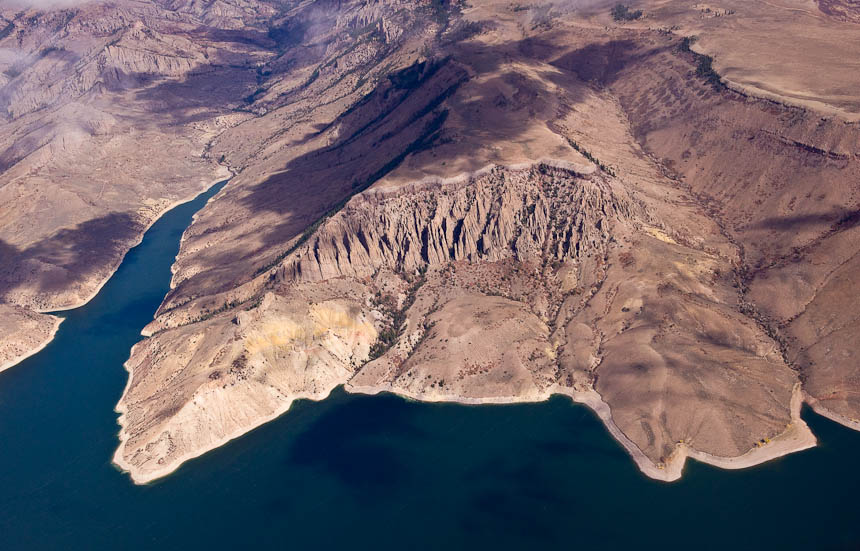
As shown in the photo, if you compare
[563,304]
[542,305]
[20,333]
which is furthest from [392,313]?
[20,333]

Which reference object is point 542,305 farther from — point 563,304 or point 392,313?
point 392,313

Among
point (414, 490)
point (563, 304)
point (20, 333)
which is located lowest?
point (414, 490)

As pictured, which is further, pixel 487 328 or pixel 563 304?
pixel 563 304

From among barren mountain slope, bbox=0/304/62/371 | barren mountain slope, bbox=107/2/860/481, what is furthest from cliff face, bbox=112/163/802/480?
barren mountain slope, bbox=0/304/62/371

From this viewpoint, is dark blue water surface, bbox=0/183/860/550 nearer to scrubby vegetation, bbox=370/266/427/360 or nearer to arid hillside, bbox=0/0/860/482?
arid hillside, bbox=0/0/860/482

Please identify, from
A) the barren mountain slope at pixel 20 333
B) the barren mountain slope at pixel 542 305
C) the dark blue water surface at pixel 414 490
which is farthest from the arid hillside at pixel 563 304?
the barren mountain slope at pixel 20 333

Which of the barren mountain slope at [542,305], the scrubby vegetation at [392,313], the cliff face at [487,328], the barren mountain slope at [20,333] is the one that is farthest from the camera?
the barren mountain slope at [20,333]

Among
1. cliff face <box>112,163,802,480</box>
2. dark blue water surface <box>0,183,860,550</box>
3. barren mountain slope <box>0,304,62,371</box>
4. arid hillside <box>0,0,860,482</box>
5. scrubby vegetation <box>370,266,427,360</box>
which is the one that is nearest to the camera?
dark blue water surface <box>0,183,860,550</box>

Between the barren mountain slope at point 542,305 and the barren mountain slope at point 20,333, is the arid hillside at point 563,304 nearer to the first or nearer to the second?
the barren mountain slope at point 542,305
